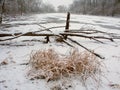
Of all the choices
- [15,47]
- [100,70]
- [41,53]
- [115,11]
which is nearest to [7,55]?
[15,47]

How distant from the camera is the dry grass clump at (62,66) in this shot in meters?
4.27

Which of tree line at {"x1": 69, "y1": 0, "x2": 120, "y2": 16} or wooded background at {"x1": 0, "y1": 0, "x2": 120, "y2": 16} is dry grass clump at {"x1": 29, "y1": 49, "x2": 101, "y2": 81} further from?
tree line at {"x1": 69, "y1": 0, "x2": 120, "y2": 16}

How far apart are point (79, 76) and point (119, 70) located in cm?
130

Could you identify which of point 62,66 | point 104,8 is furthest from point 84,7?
point 62,66

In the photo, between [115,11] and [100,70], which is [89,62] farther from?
[115,11]

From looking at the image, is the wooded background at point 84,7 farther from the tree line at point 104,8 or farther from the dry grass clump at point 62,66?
the dry grass clump at point 62,66

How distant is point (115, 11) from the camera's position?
61969 millimetres

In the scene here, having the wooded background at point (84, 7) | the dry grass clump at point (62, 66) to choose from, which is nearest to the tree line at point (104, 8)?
the wooded background at point (84, 7)

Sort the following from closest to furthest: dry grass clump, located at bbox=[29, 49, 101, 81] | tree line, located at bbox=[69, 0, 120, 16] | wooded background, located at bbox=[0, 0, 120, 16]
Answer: dry grass clump, located at bbox=[29, 49, 101, 81] → wooded background, located at bbox=[0, 0, 120, 16] → tree line, located at bbox=[69, 0, 120, 16]

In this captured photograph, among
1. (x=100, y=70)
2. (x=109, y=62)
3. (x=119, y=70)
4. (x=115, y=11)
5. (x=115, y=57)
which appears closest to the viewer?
(x=100, y=70)

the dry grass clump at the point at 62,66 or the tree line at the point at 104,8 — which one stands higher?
the tree line at the point at 104,8

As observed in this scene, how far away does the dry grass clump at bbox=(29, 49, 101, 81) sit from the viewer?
14.0 ft

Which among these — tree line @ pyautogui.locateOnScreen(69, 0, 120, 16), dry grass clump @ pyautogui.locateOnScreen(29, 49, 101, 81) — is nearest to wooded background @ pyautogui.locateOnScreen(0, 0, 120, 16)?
tree line @ pyautogui.locateOnScreen(69, 0, 120, 16)

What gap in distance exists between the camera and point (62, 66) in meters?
4.38
